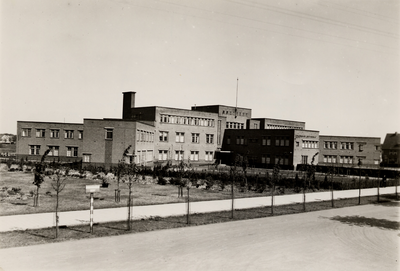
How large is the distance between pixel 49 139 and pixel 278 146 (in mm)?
34917

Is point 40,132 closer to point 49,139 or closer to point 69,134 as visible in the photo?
point 49,139

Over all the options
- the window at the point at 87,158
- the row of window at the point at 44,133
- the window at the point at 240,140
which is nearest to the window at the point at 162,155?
the row of window at the point at 44,133

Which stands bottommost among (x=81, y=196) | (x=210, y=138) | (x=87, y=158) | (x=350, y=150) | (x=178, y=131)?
(x=81, y=196)

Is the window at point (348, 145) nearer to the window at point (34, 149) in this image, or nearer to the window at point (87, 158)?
the window at point (87, 158)

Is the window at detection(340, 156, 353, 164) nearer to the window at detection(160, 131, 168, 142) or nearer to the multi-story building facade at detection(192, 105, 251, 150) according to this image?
the multi-story building facade at detection(192, 105, 251, 150)

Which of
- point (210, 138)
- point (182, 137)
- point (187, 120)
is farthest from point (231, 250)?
point (210, 138)

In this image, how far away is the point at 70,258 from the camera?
1097 cm

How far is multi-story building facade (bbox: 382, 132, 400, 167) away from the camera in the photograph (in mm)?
87037

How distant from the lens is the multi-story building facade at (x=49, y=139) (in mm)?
53156

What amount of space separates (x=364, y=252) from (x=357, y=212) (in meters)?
9.55

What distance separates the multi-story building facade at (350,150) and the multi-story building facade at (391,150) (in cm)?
2206

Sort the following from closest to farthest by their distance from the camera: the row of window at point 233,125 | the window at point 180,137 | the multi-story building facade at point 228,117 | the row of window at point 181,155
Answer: the row of window at point 181,155, the window at point 180,137, the multi-story building facade at point 228,117, the row of window at point 233,125

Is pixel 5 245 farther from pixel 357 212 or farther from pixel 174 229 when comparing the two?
pixel 357 212

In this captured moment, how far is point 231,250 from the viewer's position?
12.6 metres
